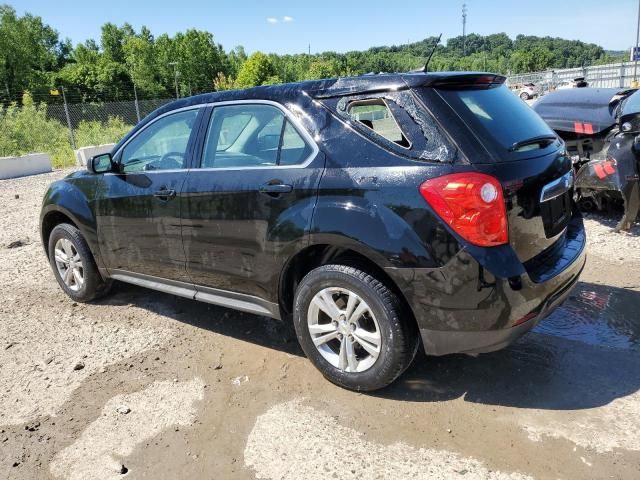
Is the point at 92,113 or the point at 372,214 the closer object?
the point at 372,214

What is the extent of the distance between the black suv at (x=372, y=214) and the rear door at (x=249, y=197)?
0.01 metres

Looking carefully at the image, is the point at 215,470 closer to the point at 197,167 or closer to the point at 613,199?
the point at 197,167

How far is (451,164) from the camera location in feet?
8.91

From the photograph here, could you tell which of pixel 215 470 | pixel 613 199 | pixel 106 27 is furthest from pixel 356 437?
pixel 106 27

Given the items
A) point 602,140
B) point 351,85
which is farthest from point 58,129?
point 351,85

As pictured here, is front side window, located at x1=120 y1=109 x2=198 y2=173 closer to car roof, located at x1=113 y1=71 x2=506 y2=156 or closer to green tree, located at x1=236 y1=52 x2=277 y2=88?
car roof, located at x1=113 y1=71 x2=506 y2=156

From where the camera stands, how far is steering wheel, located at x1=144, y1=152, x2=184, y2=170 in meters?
3.95

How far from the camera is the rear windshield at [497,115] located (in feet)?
9.46

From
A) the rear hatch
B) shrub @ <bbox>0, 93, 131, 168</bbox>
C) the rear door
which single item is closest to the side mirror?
the rear door

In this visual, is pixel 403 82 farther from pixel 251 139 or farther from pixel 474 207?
pixel 251 139

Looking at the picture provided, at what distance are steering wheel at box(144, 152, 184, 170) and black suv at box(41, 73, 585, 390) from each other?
14 millimetres

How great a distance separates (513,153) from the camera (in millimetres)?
2875

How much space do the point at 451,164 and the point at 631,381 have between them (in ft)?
5.80

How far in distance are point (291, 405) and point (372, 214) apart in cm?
127
